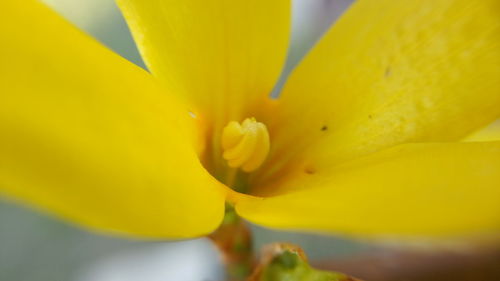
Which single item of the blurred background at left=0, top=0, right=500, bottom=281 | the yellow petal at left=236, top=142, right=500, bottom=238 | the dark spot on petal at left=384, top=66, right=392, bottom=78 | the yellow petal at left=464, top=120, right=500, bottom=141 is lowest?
the blurred background at left=0, top=0, right=500, bottom=281

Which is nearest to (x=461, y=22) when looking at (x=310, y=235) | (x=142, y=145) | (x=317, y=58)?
(x=317, y=58)

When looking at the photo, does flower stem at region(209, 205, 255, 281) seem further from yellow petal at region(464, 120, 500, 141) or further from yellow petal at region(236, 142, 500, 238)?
yellow petal at region(464, 120, 500, 141)

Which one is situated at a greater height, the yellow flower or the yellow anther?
the yellow flower

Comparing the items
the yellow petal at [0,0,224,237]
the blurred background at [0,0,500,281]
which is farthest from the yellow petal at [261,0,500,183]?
the blurred background at [0,0,500,281]

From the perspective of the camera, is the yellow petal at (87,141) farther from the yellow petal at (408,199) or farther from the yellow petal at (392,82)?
the yellow petal at (392,82)

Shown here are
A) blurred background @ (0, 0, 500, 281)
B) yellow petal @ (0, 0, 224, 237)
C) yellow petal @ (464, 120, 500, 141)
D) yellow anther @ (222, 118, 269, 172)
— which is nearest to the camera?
yellow petal @ (0, 0, 224, 237)

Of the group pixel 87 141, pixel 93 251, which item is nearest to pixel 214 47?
pixel 87 141
